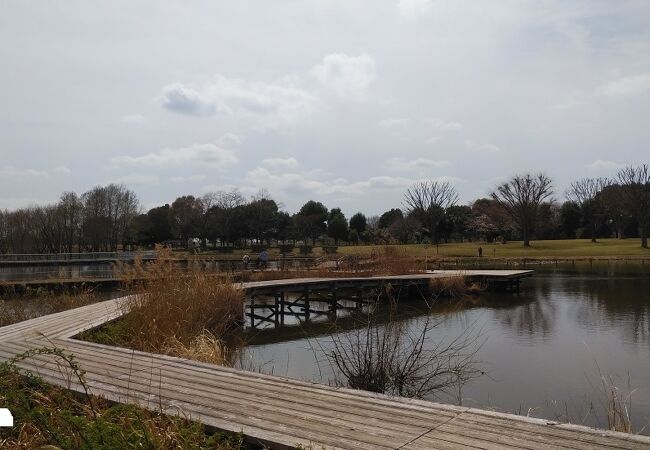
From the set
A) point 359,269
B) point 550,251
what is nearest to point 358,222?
point 550,251

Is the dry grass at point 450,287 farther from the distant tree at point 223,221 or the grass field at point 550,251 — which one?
the distant tree at point 223,221

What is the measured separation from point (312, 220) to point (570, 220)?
99.9ft

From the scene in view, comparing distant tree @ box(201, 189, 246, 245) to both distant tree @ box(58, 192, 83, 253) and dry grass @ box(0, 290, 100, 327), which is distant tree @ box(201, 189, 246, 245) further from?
dry grass @ box(0, 290, 100, 327)

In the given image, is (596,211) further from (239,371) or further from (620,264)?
(239,371)

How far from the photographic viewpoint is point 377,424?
3.88 metres

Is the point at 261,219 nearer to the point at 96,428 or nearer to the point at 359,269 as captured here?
the point at 359,269

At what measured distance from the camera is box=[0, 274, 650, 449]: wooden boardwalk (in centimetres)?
352

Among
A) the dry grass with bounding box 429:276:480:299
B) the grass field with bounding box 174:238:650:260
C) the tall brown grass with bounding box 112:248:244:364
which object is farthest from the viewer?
the grass field with bounding box 174:238:650:260

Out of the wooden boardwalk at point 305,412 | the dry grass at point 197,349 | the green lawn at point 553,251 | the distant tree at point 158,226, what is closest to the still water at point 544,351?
the dry grass at point 197,349

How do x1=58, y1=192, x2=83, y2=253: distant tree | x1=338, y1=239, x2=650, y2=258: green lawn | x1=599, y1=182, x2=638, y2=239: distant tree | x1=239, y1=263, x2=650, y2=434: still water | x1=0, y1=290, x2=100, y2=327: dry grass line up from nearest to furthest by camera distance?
x1=239, y1=263, x2=650, y2=434: still water
x1=0, y1=290, x2=100, y2=327: dry grass
x1=338, y1=239, x2=650, y2=258: green lawn
x1=599, y1=182, x2=638, y2=239: distant tree
x1=58, y1=192, x2=83, y2=253: distant tree

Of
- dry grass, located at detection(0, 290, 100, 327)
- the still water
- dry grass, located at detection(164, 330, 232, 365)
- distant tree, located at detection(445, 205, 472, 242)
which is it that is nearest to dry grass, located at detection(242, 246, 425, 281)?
the still water

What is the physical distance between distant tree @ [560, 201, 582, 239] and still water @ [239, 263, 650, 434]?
46.0 metres

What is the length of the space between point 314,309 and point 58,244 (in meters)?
49.6

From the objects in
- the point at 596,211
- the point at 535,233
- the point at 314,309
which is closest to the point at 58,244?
the point at 314,309
